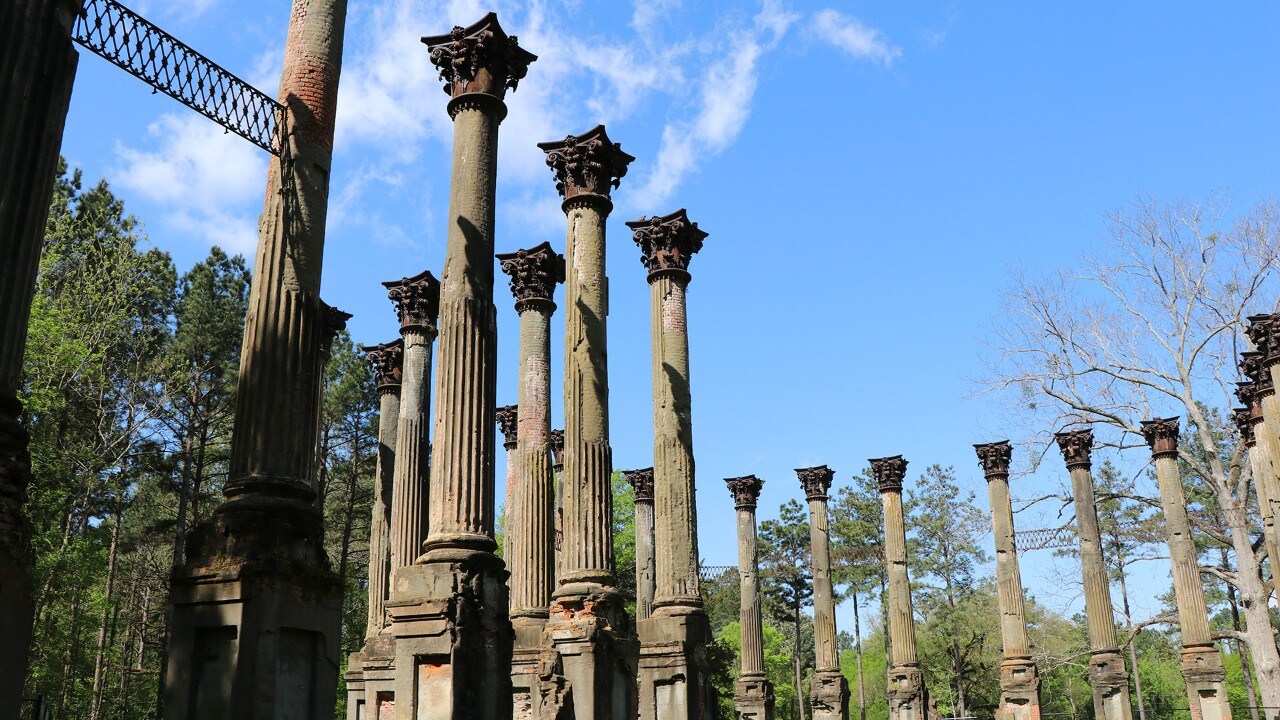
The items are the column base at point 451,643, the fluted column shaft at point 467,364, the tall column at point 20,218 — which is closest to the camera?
the tall column at point 20,218

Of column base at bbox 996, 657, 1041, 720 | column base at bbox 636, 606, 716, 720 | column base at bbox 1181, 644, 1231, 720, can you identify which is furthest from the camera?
column base at bbox 996, 657, 1041, 720

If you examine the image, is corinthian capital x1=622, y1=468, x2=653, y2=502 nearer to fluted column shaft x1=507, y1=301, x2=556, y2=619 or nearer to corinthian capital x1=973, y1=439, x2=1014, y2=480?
corinthian capital x1=973, y1=439, x2=1014, y2=480

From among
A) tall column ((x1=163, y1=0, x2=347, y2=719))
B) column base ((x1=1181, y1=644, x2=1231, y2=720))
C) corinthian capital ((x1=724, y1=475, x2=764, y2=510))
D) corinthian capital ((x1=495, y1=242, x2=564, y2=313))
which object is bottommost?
column base ((x1=1181, y1=644, x2=1231, y2=720))

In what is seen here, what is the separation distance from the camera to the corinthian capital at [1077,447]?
30906 millimetres

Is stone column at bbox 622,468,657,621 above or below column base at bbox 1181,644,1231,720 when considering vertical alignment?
above

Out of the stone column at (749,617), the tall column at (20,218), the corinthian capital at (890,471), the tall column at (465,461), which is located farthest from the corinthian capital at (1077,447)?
the tall column at (20,218)

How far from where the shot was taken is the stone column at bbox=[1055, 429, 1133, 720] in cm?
2858

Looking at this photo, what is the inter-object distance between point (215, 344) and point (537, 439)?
69.8 feet

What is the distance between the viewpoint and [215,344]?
3484 cm

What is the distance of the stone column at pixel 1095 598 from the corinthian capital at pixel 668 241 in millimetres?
15073

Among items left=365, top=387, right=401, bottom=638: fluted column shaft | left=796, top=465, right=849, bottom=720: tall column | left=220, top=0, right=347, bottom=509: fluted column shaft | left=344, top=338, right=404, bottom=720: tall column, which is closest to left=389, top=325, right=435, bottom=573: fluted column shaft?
left=365, top=387, right=401, bottom=638: fluted column shaft

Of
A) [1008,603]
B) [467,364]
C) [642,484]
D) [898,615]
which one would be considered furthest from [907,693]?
[467,364]

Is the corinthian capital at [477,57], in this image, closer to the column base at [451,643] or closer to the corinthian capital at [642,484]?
the column base at [451,643]

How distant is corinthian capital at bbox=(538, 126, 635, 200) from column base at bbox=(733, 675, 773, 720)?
16.4 m
